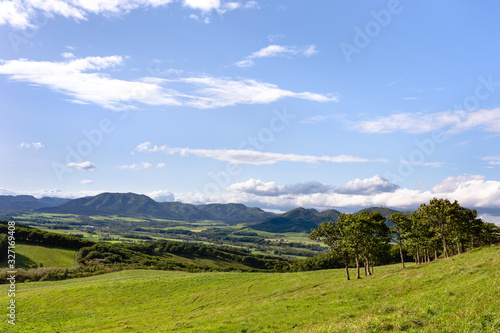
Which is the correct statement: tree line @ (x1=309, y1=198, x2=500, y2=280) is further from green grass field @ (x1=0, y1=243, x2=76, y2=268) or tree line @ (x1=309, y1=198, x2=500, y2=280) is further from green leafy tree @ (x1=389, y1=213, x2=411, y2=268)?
green grass field @ (x1=0, y1=243, x2=76, y2=268)

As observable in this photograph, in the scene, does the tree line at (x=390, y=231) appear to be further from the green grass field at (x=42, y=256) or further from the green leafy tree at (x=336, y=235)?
the green grass field at (x=42, y=256)

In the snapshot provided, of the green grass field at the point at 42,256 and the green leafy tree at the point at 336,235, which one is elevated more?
the green leafy tree at the point at 336,235

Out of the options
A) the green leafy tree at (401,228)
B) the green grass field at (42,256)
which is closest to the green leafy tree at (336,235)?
the green leafy tree at (401,228)

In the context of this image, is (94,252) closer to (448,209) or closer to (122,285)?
(122,285)

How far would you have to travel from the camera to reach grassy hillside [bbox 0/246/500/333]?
1792 cm

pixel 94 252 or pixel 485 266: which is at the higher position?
pixel 485 266

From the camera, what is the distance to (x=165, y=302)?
5988cm

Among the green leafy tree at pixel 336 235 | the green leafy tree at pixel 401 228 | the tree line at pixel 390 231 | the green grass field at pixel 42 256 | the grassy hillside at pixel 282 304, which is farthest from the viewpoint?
the green grass field at pixel 42 256

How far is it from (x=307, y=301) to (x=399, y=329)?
21.0 metres

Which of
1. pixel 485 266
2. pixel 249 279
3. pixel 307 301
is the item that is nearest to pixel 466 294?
pixel 485 266

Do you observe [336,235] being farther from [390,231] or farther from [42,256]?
[42,256]

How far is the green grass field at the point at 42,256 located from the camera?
13548 cm

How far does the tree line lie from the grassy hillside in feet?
27.9

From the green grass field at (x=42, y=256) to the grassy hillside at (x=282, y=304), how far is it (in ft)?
186
